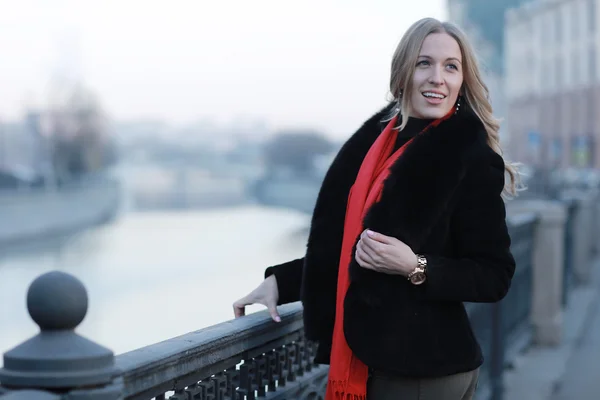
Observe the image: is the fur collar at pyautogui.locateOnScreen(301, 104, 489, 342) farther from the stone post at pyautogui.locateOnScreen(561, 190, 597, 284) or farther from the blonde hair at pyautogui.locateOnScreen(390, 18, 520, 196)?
the stone post at pyautogui.locateOnScreen(561, 190, 597, 284)

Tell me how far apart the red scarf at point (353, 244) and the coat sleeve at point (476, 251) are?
0.20 m

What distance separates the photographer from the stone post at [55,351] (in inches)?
73.9

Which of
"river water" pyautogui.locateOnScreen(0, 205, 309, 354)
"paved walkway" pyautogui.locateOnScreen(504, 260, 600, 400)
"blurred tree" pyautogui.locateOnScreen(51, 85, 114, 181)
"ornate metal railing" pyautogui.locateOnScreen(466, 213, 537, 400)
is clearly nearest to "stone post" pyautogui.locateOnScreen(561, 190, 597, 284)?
"paved walkway" pyautogui.locateOnScreen(504, 260, 600, 400)

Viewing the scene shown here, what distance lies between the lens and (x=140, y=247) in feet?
171

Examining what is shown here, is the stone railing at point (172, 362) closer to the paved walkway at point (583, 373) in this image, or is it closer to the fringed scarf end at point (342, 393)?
the fringed scarf end at point (342, 393)

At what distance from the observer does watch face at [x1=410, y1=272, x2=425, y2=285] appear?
8.19 feet

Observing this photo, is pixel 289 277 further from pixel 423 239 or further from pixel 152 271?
pixel 152 271

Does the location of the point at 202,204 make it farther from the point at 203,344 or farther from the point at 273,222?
the point at 203,344

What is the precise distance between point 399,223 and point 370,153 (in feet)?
0.83

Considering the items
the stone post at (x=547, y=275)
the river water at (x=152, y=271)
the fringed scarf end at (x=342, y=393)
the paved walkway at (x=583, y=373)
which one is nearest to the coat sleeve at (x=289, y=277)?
the fringed scarf end at (x=342, y=393)

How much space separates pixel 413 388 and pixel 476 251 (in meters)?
0.37

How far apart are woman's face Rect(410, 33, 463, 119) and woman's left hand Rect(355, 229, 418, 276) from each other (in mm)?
380

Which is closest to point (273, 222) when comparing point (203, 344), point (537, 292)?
point (537, 292)

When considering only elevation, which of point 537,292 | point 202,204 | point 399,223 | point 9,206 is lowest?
point 202,204
